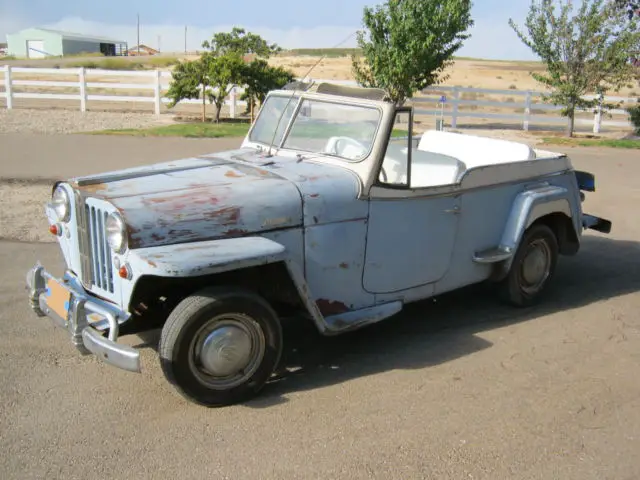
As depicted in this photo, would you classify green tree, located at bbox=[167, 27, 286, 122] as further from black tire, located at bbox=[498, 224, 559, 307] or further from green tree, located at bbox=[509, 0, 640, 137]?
black tire, located at bbox=[498, 224, 559, 307]

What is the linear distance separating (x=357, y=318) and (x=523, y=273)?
1.97 metres

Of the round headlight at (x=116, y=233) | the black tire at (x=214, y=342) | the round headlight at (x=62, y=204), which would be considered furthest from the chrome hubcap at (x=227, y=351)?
the round headlight at (x=62, y=204)

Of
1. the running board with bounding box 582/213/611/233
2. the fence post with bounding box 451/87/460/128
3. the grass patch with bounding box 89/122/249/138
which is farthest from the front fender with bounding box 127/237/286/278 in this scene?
the fence post with bounding box 451/87/460/128

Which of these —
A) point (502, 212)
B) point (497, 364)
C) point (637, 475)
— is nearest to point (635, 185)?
point (502, 212)

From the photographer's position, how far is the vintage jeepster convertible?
3916mm

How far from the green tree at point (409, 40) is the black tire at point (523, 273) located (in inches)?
551

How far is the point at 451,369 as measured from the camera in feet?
15.2

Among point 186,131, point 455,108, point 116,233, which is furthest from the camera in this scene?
point 455,108

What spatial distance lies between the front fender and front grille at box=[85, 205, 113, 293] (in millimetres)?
357

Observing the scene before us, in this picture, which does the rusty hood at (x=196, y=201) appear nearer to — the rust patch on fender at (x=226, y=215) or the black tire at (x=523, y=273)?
the rust patch on fender at (x=226, y=215)

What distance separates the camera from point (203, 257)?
3789mm

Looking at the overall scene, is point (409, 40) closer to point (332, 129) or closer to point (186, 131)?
point (186, 131)

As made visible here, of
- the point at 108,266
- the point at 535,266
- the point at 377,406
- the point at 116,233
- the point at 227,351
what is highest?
the point at 116,233

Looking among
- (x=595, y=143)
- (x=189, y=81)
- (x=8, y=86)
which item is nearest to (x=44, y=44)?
(x=8, y=86)
